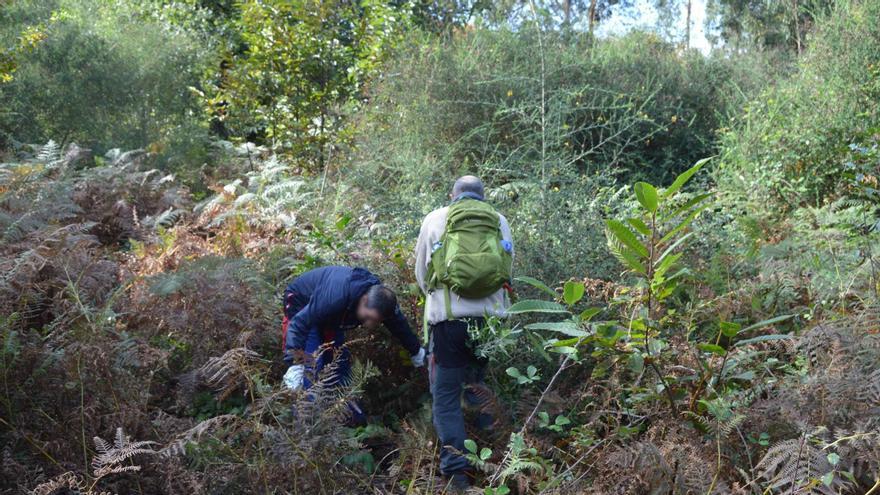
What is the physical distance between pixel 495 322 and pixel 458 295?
0.34 metres

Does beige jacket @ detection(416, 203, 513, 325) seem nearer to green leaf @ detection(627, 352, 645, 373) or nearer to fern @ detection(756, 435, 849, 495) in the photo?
green leaf @ detection(627, 352, 645, 373)

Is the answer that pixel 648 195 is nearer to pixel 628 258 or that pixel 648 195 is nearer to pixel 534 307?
pixel 628 258

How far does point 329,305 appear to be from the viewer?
17.7ft

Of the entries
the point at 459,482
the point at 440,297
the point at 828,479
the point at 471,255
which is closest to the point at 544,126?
the point at 471,255

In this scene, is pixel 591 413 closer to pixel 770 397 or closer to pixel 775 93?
pixel 770 397

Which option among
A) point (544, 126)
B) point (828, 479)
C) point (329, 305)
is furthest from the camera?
point (544, 126)

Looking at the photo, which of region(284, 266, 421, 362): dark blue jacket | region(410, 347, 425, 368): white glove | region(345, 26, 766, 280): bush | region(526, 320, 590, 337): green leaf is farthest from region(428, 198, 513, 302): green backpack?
region(526, 320, 590, 337): green leaf

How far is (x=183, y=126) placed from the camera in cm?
1360

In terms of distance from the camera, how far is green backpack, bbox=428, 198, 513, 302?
5059 millimetres

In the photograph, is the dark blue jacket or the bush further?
the bush

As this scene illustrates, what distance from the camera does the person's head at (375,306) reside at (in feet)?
17.7

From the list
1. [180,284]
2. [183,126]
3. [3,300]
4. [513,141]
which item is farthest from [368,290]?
[183,126]

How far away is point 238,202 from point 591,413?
5.96m

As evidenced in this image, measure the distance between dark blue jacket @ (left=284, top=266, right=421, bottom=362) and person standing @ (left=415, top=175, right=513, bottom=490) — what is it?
0.37 meters
